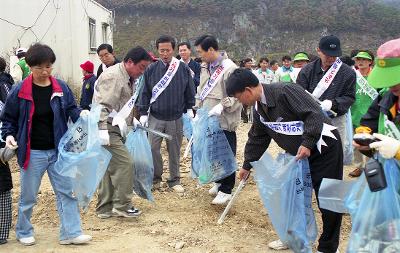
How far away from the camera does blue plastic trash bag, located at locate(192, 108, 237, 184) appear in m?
4.47

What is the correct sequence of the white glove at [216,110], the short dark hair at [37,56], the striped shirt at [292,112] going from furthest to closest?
the white glove at [216,110] → the short dark hair at [37,56] → the striped shirt at [292,112]

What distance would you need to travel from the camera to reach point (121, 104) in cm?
408

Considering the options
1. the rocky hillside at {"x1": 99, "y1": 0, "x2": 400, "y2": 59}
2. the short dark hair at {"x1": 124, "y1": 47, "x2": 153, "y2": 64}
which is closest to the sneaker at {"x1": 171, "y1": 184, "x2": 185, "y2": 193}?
the short dark hair at {"x1": 124, "y1": 47, "x2": 153, "y2": 64}

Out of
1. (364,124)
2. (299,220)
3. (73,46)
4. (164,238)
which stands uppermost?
(73,46)

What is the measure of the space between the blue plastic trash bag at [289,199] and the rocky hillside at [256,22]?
1609 inches

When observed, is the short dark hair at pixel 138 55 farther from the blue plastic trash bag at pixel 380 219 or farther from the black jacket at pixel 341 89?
the blue plastic trash bag at pixel 380 219

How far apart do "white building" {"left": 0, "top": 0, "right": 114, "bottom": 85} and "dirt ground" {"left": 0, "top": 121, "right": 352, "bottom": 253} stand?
22.3 feet

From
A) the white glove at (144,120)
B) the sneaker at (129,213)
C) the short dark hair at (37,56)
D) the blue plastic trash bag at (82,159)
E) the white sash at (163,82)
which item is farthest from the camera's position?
the white sash at (163,82)

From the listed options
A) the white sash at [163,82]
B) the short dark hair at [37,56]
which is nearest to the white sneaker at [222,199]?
the white sash at [163,82]

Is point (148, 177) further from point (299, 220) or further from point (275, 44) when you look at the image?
point (275, 44)

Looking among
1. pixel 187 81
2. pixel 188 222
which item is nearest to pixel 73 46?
pixel 187 81

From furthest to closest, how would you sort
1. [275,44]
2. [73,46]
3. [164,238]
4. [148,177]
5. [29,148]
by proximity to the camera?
[275,44] → [73,46] → [148,177] → [164,238] → [29,148]

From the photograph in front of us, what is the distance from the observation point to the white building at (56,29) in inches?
414

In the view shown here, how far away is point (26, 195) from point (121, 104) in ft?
3.84
